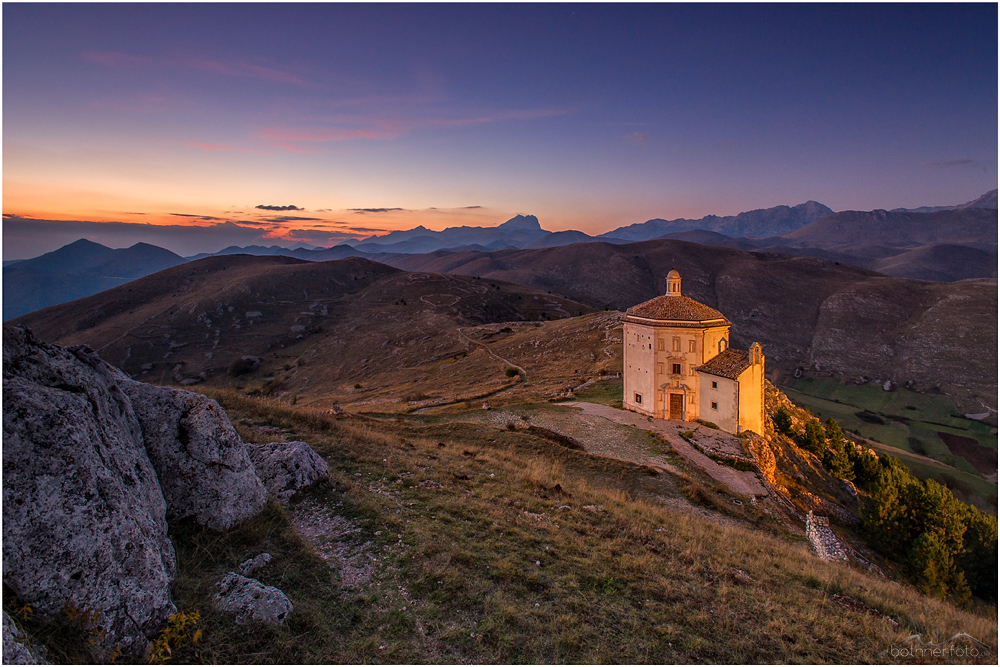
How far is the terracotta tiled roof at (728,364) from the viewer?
3131 cm

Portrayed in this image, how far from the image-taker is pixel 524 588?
9.09 m

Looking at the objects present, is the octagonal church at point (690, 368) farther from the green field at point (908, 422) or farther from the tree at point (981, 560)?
the green field at point (908, 422)

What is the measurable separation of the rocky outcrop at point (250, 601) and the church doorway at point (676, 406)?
3212 cm

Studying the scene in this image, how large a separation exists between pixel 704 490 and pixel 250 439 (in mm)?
20920

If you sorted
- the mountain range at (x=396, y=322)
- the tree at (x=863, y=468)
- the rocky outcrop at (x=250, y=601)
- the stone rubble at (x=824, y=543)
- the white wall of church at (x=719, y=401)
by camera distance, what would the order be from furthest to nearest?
the mountain range at (x=396, y=322), the tree at (x=863, y=468), the white wall of church at (x=719, y=401), the stone rubble at (x=824, y=543), the rocky outcrop at (x=250, y=601)

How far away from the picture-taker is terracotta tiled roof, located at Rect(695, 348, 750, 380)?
31.3 metres

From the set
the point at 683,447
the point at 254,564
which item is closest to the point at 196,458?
the point at 254,564

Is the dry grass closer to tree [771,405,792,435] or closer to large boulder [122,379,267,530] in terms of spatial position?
large boulder [122,379,267,530]

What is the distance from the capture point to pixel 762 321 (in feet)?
614

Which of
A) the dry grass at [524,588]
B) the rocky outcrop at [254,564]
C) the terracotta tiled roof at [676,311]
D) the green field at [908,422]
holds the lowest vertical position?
the green field at [908,422]

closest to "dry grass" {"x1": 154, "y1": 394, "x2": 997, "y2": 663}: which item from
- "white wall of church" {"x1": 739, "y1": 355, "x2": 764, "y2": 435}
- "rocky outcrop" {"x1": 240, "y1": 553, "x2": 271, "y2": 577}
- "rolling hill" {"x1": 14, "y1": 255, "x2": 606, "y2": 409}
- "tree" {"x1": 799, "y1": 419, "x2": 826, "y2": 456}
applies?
"rocky outcrop" {"x1": 240, "y1": 553, "x2": 271, "y2": 577}

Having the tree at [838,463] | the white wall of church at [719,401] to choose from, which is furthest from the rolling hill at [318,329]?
the tree at [838,463]

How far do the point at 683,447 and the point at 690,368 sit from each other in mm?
7216

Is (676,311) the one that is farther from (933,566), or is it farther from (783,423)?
(933,566)
